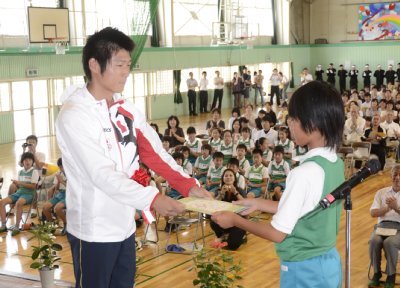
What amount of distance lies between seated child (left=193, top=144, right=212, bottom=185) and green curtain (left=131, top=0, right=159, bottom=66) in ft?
6.56

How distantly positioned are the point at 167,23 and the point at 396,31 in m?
12.2

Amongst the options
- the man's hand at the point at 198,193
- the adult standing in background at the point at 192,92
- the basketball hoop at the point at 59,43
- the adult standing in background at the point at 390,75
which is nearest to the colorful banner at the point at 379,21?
the adult standing in background at the point at 390,75

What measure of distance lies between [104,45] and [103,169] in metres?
0.56

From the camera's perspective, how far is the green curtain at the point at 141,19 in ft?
31.9

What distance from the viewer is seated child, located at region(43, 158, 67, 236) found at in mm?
8492

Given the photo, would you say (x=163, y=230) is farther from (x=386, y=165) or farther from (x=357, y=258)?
(x=386, y=165)

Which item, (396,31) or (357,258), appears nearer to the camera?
(357,258)

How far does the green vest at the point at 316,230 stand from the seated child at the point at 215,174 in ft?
22.6

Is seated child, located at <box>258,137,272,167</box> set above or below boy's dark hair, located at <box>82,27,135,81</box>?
below

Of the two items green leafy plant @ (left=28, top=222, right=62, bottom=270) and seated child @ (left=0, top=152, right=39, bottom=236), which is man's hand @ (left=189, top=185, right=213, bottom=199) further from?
seated child @ (left=0, top=152, right=39, bottom=236)

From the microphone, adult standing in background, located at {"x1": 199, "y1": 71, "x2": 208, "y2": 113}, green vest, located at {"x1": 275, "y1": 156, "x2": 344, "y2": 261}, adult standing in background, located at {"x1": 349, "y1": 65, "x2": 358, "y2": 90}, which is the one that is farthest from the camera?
adult standing in background, located at {"x1": 349, "y1": 65, "x2": 358, "y2": 90}

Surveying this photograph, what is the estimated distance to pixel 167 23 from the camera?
2252 cm

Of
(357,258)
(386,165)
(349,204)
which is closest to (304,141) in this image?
(349,204)

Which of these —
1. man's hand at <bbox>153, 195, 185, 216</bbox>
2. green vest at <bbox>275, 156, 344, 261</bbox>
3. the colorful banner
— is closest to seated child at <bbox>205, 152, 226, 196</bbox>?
green vest at <bbox>275, 156, 344, 261</bbox>
